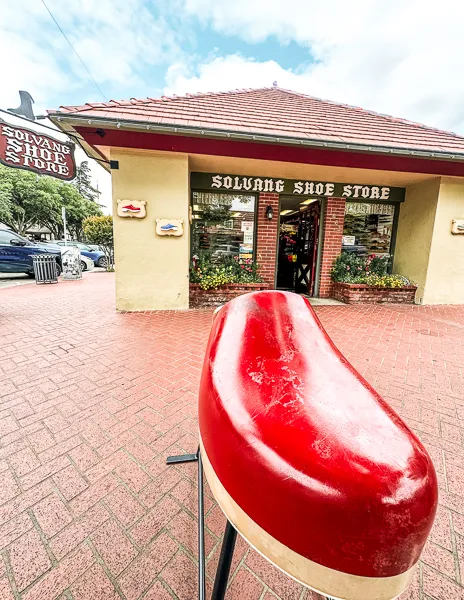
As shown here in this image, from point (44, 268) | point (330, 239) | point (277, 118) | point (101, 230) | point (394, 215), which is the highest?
point (277, 118)

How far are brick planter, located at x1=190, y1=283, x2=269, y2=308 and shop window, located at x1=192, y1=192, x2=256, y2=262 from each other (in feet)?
3.47

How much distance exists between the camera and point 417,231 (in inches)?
259

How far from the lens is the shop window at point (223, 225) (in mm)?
6543

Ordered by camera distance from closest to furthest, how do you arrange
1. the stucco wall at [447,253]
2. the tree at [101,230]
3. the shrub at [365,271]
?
the stucco wall at [447,253], the shrub at [365,271], the tree at [101,230]

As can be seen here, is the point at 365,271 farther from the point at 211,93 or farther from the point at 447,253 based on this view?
the point at 211,93

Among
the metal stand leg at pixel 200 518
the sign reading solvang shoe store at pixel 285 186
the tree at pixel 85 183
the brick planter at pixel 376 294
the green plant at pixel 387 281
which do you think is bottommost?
the metal stand leg at pixel 200 518

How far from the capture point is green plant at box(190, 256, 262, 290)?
593 cm

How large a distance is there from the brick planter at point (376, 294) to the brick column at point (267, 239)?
71.7 inches

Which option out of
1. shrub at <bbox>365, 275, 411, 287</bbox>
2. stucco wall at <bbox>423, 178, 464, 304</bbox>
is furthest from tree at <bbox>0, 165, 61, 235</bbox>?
stucco wall at <bbox>423, 178, 464, 304</bbox>

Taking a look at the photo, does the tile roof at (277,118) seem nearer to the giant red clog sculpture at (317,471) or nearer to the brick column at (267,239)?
the brick column at (267,239)

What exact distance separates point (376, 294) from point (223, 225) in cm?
401

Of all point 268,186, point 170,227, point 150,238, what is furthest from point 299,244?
point 150,238

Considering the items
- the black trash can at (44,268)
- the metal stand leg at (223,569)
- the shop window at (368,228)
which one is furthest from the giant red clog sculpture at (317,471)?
the black trash can at (44,268)

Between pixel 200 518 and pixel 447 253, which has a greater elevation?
pixel 447 253
